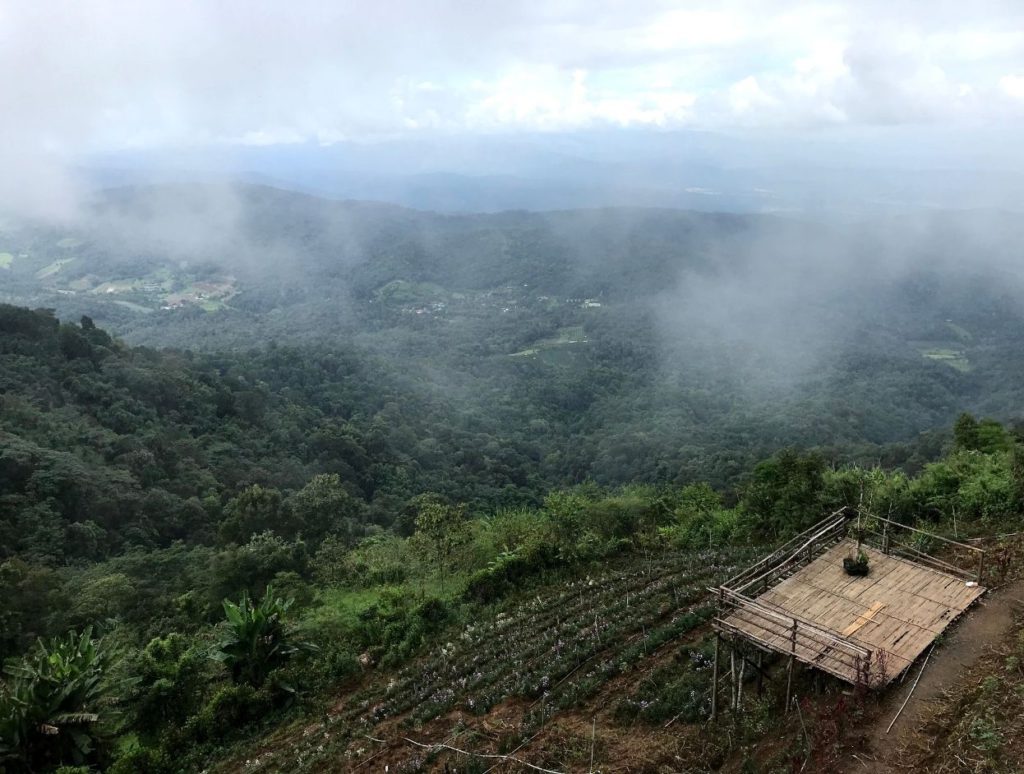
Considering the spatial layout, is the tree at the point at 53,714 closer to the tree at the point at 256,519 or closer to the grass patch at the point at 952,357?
the tree at the point at 256,519

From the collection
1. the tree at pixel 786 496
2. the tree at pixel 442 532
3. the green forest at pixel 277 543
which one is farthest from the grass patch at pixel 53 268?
the tree at pixel 786 496

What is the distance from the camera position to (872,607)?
28.1 feet

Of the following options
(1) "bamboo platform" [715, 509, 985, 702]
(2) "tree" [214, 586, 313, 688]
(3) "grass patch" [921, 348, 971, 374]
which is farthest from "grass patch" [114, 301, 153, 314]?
(3) "grass patch" [921, 348, 971, 374]

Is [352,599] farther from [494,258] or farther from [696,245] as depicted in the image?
[696,245]

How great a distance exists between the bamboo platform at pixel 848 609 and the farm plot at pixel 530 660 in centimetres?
231

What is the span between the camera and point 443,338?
113m

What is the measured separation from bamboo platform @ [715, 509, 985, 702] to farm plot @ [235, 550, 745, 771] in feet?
7.59

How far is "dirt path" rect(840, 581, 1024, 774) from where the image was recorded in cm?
684

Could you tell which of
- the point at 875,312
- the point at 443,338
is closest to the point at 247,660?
the point at 443,338

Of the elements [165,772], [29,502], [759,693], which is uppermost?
[759,693]

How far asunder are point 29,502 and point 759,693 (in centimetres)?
2896

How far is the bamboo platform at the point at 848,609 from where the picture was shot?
24.6 ft

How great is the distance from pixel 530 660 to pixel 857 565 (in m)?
5.44

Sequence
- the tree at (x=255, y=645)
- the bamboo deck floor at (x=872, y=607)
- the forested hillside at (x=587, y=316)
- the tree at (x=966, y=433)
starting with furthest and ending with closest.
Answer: the forested hillside at (x=587, y=316)
the tree at (x=966, y=433)
the tree at (x=255, y=645)
the bamboo deck floor at (x=872, y=607)
